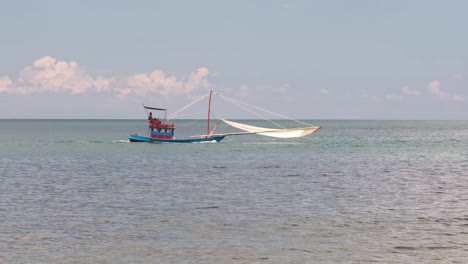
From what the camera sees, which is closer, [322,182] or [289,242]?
[289,242]

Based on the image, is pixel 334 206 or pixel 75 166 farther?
pixel 75 166

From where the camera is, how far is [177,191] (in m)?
38.6

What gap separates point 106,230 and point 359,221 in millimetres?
10546

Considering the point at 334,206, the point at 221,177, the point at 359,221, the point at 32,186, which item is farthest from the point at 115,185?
the point at 359,221

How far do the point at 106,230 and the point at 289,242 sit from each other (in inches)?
287

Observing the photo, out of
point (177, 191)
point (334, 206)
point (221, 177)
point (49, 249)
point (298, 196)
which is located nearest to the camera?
point (49, 249)

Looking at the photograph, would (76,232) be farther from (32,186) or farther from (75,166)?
A: (75,166)

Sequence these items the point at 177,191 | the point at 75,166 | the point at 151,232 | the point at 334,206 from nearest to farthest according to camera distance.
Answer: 1. the point at 151,232
2. the point at 334,206
3. the point at 177,191
4. the point at 75,166

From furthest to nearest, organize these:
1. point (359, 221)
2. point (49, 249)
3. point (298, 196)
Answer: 1. point (298, 196)
2. point (359, 221)
3. point (49, 249)

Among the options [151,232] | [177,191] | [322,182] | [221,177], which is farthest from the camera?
[221,177]

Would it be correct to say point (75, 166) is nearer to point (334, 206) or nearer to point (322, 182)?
point (322, 182)

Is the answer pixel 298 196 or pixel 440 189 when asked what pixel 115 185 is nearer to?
pixel 298 196

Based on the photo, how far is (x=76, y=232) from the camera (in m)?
24.2

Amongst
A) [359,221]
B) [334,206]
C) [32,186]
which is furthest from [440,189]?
[32,186]
